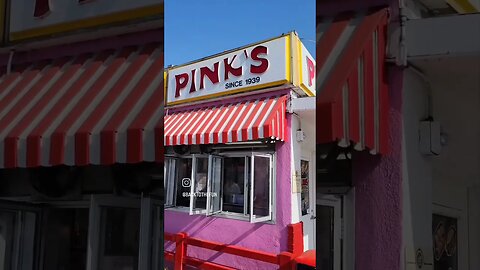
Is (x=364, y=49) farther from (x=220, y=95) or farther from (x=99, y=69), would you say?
(x=99, y=69)

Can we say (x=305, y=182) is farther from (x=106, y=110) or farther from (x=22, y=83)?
(x=22, y=83)

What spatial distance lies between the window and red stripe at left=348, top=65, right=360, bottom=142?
145 millimetres

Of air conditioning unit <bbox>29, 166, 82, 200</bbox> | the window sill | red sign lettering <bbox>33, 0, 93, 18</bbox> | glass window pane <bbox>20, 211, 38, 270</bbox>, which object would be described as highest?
red sign lettering <bbox>33, 0, 93, 18</bbox>

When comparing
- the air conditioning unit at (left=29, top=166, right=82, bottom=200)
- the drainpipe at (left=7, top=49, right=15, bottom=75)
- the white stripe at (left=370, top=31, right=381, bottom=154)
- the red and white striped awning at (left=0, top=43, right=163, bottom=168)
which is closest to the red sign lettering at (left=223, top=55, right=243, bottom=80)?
the red and white striped awning at (left=0, top=43, right=163, bottom=168)

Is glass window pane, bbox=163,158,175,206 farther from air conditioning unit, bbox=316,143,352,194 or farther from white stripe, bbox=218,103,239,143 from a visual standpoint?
air conditioning unit, bbox=316,143,352,194

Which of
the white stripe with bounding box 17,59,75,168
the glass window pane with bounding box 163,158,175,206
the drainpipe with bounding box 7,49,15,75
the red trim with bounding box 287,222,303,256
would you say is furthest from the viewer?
the drainpipe with bounding box 7,49,15,75

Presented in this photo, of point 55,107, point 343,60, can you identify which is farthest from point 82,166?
point 343,60

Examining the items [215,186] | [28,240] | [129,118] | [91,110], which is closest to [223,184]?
[215,186]

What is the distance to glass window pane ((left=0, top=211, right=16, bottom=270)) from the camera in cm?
94

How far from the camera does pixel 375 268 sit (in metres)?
0.66

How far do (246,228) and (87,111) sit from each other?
1.33ft

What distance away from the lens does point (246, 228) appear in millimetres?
688

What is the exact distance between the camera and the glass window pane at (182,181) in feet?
2.46

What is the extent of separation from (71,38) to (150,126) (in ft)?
1.07
